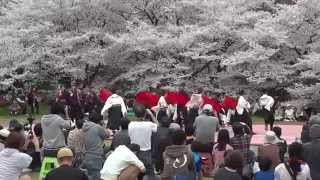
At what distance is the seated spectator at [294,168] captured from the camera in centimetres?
850

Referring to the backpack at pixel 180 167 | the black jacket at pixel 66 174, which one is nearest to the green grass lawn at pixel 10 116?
the backpack at pixel 180 167

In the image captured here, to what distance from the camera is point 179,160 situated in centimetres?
933

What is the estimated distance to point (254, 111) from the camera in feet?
95.2

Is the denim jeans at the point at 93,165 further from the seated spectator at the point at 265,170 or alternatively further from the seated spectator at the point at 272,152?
the seated spectator at the point at 265,170

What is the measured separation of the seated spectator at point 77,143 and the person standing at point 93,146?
0.17 metres

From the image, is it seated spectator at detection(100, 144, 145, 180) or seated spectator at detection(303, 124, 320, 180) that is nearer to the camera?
seated spectator at detection(100, 144, 145, 180)

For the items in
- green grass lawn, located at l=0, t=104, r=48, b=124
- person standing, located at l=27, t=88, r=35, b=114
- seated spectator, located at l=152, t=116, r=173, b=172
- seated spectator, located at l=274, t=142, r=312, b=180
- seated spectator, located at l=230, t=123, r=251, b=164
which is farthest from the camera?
person standing, located at l=27, t=88, r=35, b=114

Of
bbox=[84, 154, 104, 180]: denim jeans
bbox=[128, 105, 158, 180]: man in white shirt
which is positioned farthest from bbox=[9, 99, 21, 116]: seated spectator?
bbox=[128, 105, 158, 180]: man in white shirt

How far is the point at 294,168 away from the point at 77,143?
163 inches

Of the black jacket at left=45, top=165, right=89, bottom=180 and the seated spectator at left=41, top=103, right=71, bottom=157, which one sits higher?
the black jacket at left=45, top=165, right=89, bottom=180

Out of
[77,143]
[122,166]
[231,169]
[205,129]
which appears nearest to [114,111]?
[205,129]

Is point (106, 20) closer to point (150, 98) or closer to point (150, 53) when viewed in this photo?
point (150, 53)

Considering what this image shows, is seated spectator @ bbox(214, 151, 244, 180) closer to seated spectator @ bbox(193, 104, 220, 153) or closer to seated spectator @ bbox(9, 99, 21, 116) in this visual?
seated spectator @ bbox(193, 104, 220, 153)

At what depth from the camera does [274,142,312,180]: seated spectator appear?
8.50 metres
